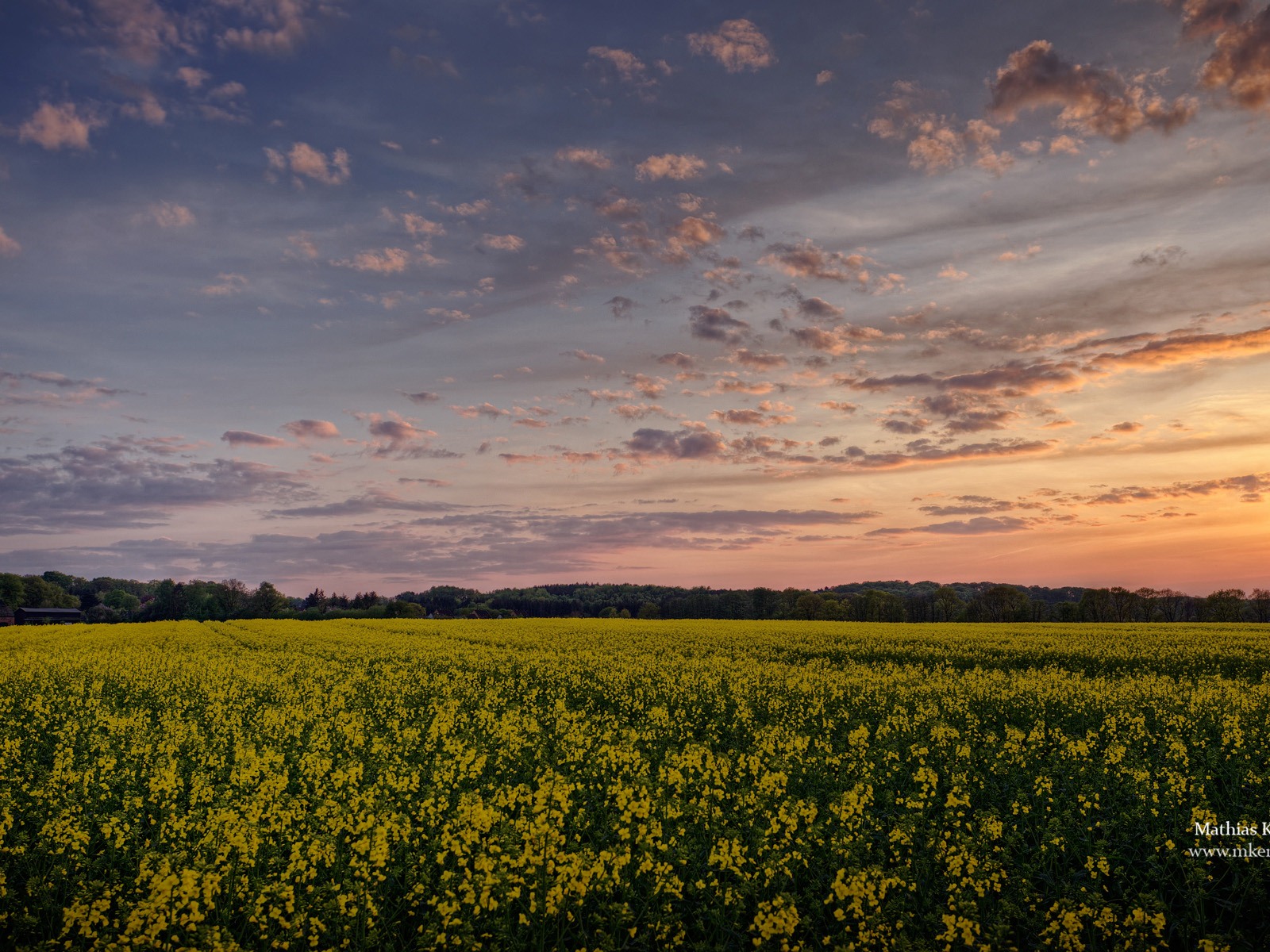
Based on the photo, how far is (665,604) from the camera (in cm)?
14662

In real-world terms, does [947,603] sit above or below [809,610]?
above

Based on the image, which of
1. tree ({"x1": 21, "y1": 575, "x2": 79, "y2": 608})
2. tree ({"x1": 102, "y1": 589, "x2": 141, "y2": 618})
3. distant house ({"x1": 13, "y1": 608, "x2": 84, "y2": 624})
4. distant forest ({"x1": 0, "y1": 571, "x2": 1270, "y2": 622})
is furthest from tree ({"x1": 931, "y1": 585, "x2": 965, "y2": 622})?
tree ({"x1": 21, "y1": 575, "x2": 79, "y2": 608})

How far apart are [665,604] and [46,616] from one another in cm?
11195

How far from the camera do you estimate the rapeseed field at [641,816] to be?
7281 mm

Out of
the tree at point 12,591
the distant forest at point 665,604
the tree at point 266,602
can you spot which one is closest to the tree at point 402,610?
the distant forest at point 665,604

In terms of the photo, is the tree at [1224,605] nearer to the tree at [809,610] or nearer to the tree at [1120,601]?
the tree at [1120,601]

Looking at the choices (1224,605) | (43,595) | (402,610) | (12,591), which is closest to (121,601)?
(43,595)

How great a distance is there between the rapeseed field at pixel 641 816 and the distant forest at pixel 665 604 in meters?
94.4

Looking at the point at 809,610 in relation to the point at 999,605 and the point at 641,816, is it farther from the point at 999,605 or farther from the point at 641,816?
the point at 641,816

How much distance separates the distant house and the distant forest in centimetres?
480

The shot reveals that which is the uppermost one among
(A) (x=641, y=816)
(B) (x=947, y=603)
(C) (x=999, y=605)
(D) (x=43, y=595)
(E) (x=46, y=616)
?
(A) (x=641, y=816)

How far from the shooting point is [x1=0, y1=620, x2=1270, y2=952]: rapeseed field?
287 inches

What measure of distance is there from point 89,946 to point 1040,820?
12607 millimetres

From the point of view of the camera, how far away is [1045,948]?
7.45 m
